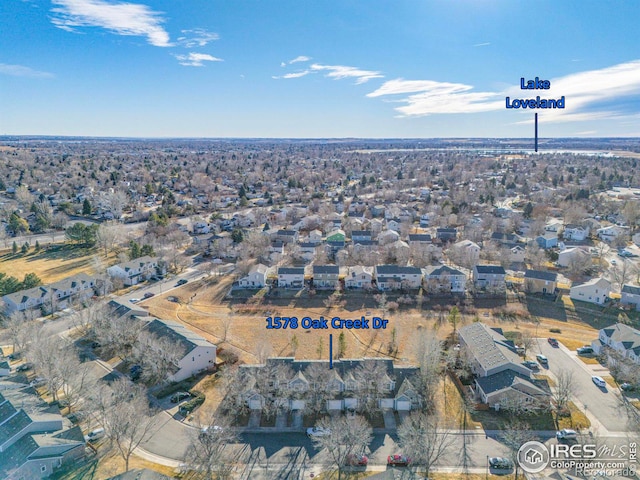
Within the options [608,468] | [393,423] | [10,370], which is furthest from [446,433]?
[10,370]

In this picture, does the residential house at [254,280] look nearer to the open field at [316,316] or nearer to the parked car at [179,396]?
the open field at [316,316]

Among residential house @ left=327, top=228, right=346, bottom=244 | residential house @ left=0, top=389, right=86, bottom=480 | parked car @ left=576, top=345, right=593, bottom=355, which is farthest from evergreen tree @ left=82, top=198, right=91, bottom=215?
parked car @ left=576, top=345, right=593, bottom=355

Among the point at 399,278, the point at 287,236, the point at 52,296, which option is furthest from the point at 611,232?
the point at 52,296

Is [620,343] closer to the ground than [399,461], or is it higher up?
higher up

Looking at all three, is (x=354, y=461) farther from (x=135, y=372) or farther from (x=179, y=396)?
(x=135, y=372)

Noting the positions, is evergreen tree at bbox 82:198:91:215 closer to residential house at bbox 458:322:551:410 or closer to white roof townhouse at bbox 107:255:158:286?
white roof townhouse at bbox 107:255:158:286

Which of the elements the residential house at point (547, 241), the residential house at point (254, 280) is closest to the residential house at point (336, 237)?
the residential house at point (254, 280)
